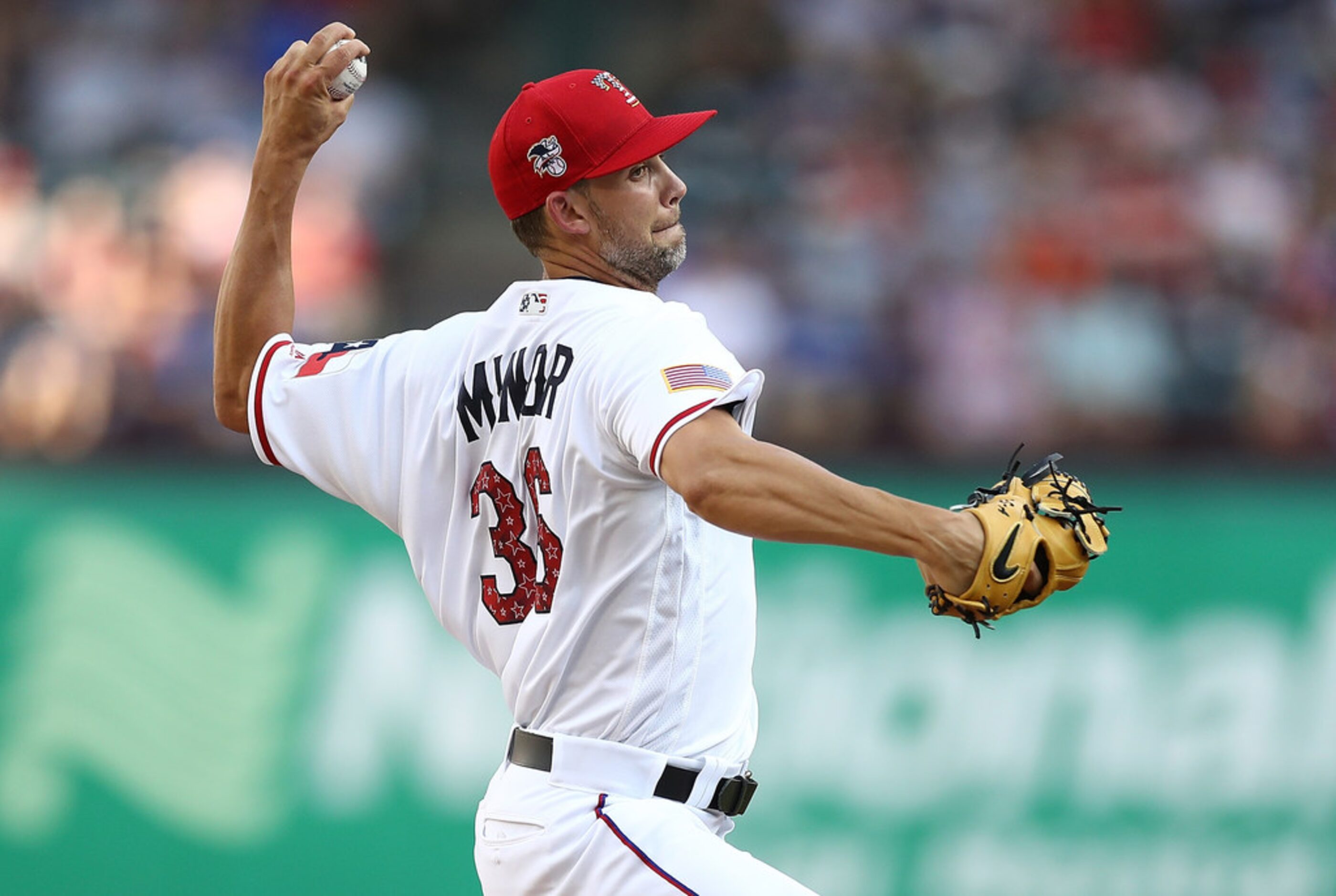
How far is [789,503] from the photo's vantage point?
2855mm

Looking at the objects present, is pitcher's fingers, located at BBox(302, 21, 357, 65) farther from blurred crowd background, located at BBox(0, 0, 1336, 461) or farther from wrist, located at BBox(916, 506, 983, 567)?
blurred crowd background, located at BBox(0, 0, 1336, 461)

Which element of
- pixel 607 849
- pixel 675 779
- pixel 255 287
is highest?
pixel 255 287

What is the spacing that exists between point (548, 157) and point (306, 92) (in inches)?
25.1

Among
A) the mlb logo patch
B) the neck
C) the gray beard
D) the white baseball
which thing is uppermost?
the white baseball

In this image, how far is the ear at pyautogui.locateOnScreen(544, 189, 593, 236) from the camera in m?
3.52

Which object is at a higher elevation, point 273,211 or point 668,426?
point 273,211

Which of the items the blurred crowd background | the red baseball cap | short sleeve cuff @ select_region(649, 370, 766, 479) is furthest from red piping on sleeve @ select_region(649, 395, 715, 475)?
the blurred crowd background

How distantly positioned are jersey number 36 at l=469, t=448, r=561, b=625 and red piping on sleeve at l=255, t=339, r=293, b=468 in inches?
20.2

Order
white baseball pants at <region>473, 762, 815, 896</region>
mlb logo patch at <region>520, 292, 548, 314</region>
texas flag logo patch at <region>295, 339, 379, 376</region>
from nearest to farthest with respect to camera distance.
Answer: white baseball pants at <region>473, 762, 815, 896</region>, mlb logo patch at <region>520, 292, 548, 314</region>, texas flag logo patch at <region>295, 339, 379, 376</region>

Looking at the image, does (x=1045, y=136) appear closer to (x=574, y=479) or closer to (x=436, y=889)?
(x=436, y=889)

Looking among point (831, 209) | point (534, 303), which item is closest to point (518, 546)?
point (534, 303)

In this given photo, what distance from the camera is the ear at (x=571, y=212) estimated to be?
352cm

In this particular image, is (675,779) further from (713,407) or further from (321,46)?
(321,46)

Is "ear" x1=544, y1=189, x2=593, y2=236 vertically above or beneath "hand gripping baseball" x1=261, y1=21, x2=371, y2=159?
beneath
